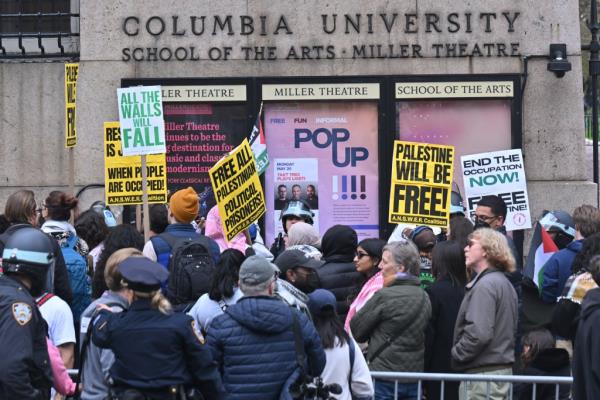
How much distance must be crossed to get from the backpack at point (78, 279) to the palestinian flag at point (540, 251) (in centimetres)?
367

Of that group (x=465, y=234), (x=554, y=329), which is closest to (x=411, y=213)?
(x=465, y=234)

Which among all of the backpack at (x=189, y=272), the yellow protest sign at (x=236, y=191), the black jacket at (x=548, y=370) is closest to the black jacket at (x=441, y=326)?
the black jacket at (x=548, y=370)

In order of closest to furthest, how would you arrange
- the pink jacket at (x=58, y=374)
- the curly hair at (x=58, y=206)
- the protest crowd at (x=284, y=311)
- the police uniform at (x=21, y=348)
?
the police uniform at (x=21, y=348), the protest crowd at (x=284, y=311), the pink jacket at (x=58, y=374), the curly hair at (x=58, y=206)

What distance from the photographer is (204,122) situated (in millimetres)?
15195

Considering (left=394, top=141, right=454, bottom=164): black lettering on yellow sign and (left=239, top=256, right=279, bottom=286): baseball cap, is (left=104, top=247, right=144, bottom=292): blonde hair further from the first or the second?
(left=394, top=141, right=454, bottom=164): black lettering on yellow sign

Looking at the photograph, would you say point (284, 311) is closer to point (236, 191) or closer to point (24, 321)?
point (24, 321)

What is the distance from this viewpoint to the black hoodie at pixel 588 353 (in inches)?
247

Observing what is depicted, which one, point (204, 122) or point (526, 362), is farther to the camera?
point (204, 122)

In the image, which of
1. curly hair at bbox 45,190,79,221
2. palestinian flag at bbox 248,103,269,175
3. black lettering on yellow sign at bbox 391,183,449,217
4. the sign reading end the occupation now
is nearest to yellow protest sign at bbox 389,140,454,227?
black lettering on yellow sign at bbox 391,183,449,217

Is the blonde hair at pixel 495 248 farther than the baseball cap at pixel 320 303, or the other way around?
the blonde hair at pixel 495 248

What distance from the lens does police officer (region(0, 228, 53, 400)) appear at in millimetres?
5965

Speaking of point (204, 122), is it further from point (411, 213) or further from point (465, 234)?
point (465, 234)

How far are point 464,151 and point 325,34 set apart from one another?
2.23 meters

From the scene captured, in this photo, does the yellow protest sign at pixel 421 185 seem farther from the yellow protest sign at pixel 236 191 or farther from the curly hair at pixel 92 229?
the curly hair at pixel 92 229
